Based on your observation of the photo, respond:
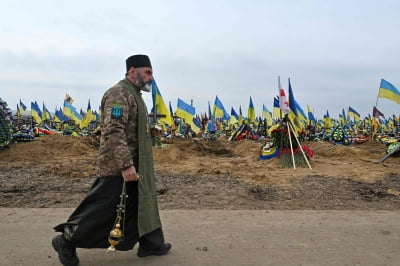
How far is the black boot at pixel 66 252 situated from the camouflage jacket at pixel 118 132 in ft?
1.92

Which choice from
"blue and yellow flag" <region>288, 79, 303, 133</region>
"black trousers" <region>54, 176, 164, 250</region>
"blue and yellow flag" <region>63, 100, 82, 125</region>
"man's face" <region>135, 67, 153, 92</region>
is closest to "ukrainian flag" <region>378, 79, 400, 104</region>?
"blue and yellow flag" <region>288, 79, 303, 133</region>

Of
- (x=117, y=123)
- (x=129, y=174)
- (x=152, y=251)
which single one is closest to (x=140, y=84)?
(x=117, y=123)

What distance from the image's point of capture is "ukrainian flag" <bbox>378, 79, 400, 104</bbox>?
11758 millimetres

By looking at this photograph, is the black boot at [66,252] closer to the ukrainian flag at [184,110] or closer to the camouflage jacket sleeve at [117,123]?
the camouflage jacket sleeve at [117,123]

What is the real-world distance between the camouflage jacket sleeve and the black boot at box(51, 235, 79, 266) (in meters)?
0.71

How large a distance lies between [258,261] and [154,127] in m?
1.46

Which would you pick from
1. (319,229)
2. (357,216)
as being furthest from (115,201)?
(357,216)

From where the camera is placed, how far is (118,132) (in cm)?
278

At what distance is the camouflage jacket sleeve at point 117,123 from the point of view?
2736mm

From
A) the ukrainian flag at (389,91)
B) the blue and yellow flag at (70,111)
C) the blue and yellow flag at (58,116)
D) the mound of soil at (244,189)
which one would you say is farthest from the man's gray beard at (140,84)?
the blue and yellow flag at (58,116)

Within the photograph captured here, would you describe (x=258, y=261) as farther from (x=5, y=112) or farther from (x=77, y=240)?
(x=5, y=112)

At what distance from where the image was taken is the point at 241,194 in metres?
6.07

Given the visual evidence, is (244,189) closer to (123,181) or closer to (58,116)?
(123,181)

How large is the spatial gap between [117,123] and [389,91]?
11.5 m
